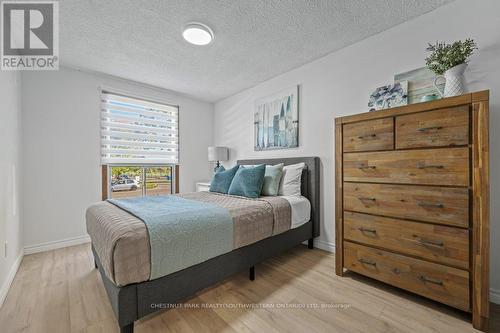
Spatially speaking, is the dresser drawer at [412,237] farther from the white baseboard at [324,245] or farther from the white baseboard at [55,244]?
the white baseboard at [55,244]

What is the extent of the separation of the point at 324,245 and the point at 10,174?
11.1 feet

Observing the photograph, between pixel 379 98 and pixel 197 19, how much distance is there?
6.35 ft

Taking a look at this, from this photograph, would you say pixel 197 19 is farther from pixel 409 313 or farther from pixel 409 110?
pixel 409 313

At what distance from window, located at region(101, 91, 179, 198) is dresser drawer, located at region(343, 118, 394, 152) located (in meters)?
3.01

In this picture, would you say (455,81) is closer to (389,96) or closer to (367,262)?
(389,96)

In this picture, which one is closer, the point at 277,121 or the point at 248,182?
the point at 248,182

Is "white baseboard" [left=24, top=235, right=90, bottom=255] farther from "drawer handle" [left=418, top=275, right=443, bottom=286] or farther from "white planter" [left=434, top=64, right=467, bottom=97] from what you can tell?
"white planter" [left=434, top=64, right=467, bottom=97]

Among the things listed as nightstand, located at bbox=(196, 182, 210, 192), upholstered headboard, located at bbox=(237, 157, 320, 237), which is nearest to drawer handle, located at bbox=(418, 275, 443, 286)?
upholstered headboard, located at bbox=(237, 157, 320, 237)

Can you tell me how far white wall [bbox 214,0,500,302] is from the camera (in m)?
1.57

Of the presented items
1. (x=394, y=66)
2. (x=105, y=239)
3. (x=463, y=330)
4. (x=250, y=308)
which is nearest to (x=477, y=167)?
(x=463, y=330)

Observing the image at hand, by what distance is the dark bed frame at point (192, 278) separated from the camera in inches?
46.1

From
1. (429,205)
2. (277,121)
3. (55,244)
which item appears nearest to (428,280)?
(429,205)

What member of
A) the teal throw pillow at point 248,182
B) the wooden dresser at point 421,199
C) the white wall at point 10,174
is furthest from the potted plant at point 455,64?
the white wall at point 10,174

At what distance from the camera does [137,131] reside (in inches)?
134
